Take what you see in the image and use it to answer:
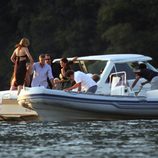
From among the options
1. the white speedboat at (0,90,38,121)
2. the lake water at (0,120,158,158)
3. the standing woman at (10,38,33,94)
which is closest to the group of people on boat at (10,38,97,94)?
the standing woman at (10,38,33,94)

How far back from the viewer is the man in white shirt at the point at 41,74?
24016mm

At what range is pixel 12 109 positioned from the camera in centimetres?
2414

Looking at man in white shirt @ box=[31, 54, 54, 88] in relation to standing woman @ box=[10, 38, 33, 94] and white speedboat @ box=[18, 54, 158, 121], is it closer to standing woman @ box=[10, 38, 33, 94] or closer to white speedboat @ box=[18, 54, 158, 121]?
standing woman @ box=[10, 38, 33, 94]

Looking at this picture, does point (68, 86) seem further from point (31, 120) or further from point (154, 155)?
point (154, 155)

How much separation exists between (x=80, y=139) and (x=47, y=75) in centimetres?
555

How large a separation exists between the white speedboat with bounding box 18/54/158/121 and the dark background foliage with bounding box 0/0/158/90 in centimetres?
2926

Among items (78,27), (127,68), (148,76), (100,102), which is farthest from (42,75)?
(78,27)

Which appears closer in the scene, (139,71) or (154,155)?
(154,155)

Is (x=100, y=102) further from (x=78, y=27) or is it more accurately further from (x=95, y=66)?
(x=78, y=27)

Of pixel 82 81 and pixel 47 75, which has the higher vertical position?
pixel 47 75

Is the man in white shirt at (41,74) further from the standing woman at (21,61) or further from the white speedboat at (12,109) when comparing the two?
the white speedboat at (12,109)

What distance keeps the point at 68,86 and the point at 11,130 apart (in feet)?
12.4

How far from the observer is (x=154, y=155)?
16.1 metres

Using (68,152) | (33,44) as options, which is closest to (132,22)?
Result: (33,44)
